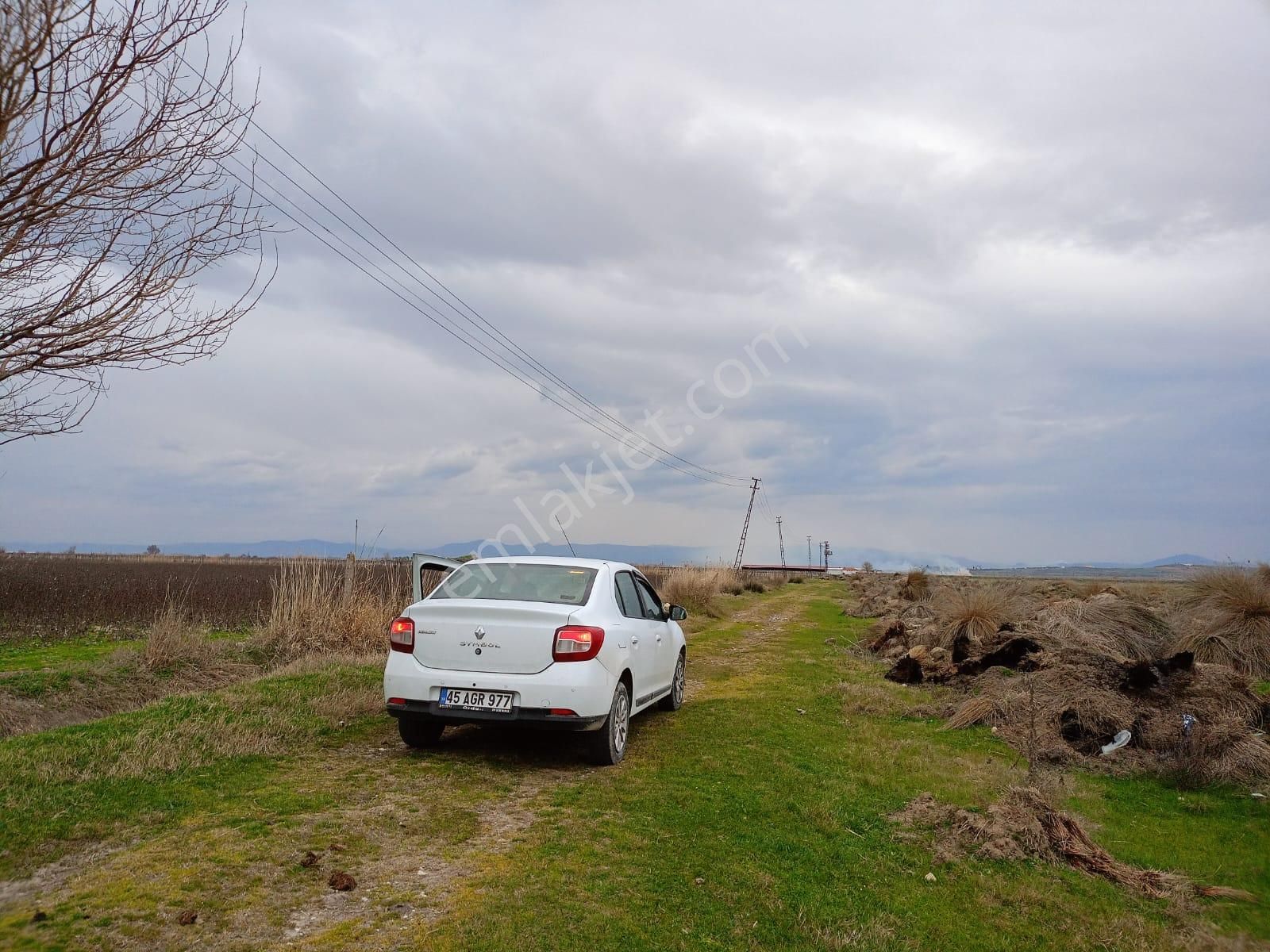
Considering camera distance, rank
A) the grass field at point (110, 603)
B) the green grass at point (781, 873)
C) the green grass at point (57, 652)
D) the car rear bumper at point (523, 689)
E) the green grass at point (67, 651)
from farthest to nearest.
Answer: the grass field at point (110, 603), the green grass at point (57, 652), the green grass at point (67, 651), the car rear bumper at point (523, 689), the green grass at point (781, 873)

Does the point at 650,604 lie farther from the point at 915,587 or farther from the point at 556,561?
the point at 915,587

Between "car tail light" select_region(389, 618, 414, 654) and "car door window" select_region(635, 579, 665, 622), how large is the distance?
2652mm

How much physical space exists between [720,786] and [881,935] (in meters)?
2.59

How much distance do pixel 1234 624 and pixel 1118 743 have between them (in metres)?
5.56

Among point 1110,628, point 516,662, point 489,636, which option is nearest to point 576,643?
point 516,662

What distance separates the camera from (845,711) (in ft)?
35.8

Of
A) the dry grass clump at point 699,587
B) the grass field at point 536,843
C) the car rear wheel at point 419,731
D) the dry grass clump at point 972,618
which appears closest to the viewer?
the grass field at point 536,843

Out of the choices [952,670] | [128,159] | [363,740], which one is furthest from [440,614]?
[952,670]

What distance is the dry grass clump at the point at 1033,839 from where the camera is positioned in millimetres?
5220

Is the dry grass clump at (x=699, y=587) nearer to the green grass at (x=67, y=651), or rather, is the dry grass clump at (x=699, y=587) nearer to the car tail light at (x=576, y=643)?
the green grass at (x=67, y=651)

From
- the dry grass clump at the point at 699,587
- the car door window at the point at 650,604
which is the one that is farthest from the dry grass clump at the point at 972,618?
the car door window at the point at 650,604

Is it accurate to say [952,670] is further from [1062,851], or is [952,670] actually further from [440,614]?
[440,614]

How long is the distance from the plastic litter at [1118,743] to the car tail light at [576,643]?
5.69m

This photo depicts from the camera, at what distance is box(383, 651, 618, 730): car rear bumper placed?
684cm
